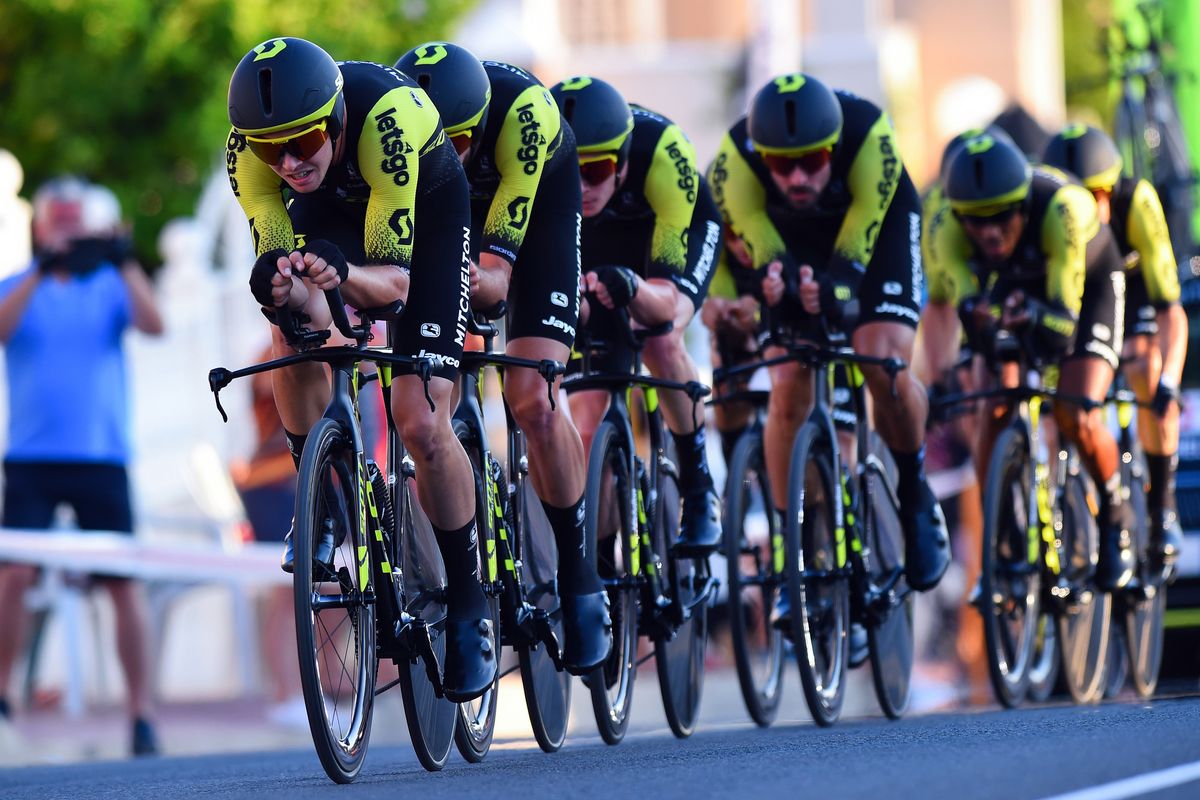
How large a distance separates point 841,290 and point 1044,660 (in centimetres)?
238

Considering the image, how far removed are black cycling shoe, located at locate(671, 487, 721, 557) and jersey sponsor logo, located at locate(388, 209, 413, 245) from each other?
2.62 metres

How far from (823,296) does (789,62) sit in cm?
1107

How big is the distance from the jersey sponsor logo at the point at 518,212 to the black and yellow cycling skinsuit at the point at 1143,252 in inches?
193

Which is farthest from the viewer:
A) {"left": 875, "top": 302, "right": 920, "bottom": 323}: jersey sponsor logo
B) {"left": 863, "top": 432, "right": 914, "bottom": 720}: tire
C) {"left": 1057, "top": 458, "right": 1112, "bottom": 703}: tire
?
{"left": 1057, "top": 458, "right": 1112, "bottom": 703}: tire

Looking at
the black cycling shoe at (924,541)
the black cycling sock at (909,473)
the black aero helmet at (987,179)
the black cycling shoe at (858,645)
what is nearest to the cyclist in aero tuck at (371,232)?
the black cycling shoe at (858,645)

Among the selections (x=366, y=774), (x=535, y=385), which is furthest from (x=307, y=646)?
(x=535, y=385)

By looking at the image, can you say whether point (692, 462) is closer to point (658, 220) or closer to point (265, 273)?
point (658, 220)

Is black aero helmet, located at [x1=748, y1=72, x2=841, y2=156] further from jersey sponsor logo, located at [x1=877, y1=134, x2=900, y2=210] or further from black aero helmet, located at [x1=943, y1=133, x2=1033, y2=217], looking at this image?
black aero helmet, located at [x1=943, y1=133, x2=1033, y2=217]

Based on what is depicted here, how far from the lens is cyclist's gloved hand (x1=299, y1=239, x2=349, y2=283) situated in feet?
24.2

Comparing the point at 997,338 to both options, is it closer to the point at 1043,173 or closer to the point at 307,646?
the point at 1043,173

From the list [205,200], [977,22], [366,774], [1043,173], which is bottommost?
[366,774]

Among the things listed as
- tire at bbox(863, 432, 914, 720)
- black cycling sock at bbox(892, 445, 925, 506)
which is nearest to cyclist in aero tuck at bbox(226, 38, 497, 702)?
tire at bbox(863, 432, 914, 720)

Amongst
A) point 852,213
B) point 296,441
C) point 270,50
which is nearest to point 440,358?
point 296,441

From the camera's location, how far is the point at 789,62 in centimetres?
2102
